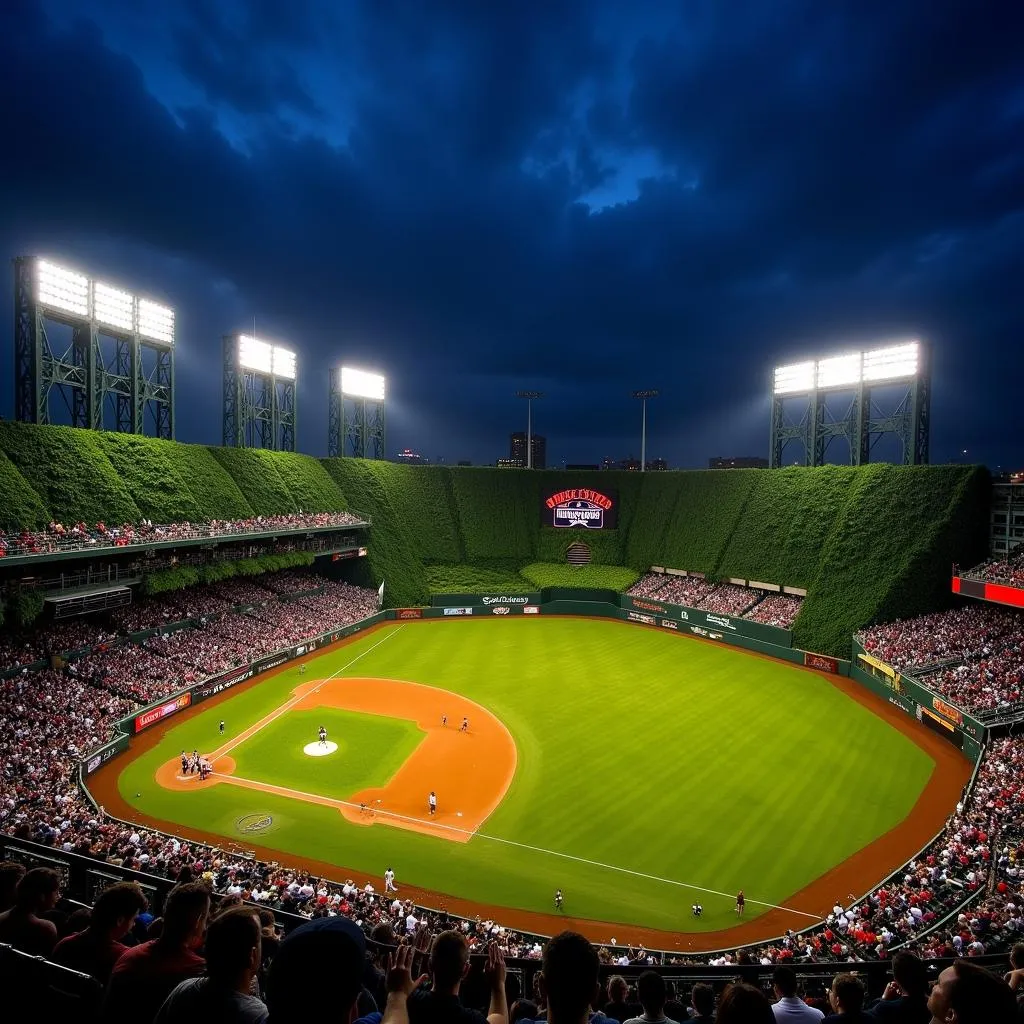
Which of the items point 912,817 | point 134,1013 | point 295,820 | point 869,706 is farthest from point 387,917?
point 869,706

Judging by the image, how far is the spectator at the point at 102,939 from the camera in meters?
4.53

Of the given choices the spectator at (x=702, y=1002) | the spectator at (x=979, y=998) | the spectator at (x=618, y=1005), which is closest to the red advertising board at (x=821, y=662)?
the spectator at (x=702, y=1002)

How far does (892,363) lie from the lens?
53906mm

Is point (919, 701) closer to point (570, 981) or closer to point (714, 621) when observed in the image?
point (714, 621)

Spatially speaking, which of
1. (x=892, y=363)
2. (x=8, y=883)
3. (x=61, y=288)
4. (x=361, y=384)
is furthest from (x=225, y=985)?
(x=361, y=384)

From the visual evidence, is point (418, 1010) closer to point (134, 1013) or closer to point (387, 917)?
point (134, 1013)

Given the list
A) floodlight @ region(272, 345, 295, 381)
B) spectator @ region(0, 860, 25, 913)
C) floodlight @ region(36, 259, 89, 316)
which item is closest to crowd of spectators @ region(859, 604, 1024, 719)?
spectator @ region(0, 860, 25, 913)

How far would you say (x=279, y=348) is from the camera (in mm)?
63375

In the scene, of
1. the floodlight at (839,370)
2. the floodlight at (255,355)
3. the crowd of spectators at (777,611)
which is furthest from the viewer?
the floodlight at (255,355)

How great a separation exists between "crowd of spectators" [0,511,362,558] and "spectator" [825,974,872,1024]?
3640 cm

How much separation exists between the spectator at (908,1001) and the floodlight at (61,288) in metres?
51.4

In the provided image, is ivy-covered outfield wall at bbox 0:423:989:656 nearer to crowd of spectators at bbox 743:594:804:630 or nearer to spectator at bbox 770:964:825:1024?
crowd of spectators at bbox 743:594:804:630

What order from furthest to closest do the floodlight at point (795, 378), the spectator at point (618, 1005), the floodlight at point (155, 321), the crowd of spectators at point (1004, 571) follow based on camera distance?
1. the floodlight at point (795, 378)
2. the floodlight at point (155, 321)
3. the crowd of spectators at point (1004, 571)
4. the spectator at point (618, 1005)

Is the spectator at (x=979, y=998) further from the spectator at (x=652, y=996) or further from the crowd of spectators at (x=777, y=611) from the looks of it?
the crowd of spectators at (x=777, y=611)
